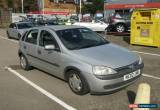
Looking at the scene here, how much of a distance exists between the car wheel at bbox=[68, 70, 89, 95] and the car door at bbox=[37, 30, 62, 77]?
20.0 inches

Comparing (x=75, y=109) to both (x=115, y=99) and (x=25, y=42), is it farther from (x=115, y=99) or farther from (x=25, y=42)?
(x=25, y=42)

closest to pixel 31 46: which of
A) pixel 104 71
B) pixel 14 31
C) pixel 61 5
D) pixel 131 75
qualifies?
pixel 104 71

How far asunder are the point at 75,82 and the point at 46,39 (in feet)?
5.92

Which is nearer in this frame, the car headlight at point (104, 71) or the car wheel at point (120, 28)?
the car headlight at point (104, 71)

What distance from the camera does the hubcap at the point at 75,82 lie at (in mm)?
6338

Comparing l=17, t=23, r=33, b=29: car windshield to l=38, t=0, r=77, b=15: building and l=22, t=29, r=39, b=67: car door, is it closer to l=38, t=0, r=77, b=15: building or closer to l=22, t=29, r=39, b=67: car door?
l=22, t=29, r=39, b=67: car door

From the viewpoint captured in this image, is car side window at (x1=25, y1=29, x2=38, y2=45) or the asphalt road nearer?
the asphalt road

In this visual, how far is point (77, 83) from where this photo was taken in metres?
6.39

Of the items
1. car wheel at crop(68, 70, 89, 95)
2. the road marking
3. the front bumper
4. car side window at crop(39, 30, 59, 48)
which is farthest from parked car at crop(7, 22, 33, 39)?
the front bumper

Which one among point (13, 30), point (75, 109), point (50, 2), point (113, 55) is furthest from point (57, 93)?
point (50, 2)

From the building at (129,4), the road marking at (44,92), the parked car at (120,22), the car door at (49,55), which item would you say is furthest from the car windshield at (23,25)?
the building at (129,4)

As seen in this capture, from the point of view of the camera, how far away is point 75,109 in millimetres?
5660

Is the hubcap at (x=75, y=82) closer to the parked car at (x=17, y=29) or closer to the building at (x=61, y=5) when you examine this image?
the parked car at (x=17, y=29)

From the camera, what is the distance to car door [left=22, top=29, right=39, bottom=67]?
8227 mm
